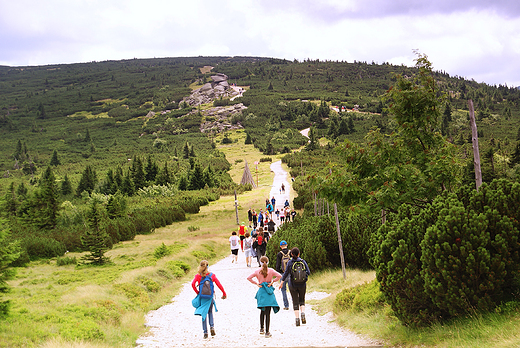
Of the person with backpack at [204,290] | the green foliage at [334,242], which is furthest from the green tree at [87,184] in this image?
the person with backpack at [204,290]

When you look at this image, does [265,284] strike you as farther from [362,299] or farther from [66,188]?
[66,188]

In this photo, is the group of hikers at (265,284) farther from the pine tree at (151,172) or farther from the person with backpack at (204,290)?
the pine tree at (151,172)

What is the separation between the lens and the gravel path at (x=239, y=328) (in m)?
7.13

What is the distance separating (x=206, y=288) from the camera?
746 centimetres

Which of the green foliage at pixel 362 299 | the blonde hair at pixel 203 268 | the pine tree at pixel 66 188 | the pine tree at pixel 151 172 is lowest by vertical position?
the green foliage at pixel 362 299

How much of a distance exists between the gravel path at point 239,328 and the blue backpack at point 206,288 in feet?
3.09

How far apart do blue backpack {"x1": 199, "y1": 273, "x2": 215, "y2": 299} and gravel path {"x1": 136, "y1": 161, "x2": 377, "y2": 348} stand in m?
0.94

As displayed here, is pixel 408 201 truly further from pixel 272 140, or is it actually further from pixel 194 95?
pixel 194 95

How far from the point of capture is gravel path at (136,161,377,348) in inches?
281

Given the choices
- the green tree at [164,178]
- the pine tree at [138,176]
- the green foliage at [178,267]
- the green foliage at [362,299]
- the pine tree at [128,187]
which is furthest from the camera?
the pine tree at [138,176]

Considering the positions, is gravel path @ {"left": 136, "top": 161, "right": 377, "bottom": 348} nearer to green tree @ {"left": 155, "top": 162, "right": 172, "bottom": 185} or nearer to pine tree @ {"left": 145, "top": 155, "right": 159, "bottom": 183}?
green tree @ {"left": 155, "top": 162, "right": 172, "bottom": 185}

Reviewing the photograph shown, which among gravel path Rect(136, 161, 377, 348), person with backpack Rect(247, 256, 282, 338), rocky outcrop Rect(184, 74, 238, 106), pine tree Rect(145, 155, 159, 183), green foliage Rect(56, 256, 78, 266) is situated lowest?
green foliage Rect(56, 256, 78, 266)

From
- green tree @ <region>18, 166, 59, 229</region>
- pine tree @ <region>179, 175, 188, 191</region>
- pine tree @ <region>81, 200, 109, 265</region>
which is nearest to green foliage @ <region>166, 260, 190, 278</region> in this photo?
pine tree @ <region>81, 200, 109, 265</region>

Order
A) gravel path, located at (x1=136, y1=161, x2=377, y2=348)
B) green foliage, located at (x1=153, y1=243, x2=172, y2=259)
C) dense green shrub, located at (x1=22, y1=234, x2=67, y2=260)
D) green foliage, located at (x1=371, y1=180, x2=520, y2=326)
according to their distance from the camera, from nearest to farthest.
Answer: green foliage, located at (x1=371, y1=180, x2=520, y2=326), gravel path, located at (x1=136, y1=161, x2=377, y2=348), green foliage, located at (x1=153, y1=243, x2=172, y2=259), dense green shrub, located at (x1=22, y1=234, x2=67, y2=260)
